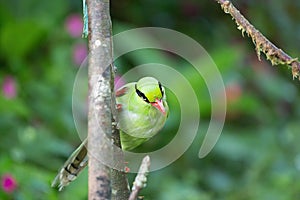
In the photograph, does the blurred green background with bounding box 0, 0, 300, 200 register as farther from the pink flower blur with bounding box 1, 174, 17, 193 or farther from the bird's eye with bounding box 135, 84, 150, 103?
the bird's eye with bounding box 135, 84, 150, 103

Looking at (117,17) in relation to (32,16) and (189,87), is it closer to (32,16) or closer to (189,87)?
(32,16)

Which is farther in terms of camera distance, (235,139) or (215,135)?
(235,139)

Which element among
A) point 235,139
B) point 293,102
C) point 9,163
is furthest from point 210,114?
point 9,163

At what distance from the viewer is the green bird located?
1.33 metres

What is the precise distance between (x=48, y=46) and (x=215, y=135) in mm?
1047

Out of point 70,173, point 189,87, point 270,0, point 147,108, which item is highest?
point 270,0

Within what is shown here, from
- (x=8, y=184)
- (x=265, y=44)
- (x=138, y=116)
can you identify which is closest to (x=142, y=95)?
(x=138, y=116)

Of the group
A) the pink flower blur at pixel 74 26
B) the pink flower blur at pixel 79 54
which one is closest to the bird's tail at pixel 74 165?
the pink flower blur at pixel 79 54

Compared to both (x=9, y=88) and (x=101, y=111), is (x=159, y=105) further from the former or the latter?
(x=9, y=88)

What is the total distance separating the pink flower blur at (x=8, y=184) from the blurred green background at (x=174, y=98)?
0.24 ft

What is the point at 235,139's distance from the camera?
342 cm

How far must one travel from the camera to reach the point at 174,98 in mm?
3264

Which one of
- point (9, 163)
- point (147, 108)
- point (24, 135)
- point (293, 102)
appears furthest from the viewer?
point (293, 102)

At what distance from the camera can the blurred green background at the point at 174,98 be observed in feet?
9.38
